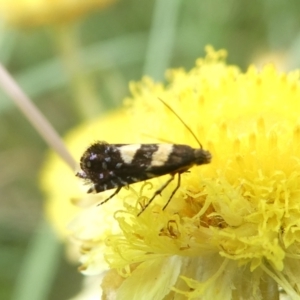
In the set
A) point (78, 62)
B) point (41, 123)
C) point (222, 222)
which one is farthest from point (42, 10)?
point (222, 222)

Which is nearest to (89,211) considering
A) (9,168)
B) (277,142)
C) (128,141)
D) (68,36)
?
(128,141)

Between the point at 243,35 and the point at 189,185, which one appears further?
the point at 243,35

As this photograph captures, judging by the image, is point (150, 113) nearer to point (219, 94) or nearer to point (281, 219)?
point (219, 94)

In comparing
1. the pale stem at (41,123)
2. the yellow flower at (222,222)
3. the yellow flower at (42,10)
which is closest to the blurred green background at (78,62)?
the yellow flower at (42,10)

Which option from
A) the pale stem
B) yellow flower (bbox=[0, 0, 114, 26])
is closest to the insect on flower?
the pale stem

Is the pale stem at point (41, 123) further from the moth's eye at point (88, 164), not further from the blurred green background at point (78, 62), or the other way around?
the blurred green background at point (78, 62)

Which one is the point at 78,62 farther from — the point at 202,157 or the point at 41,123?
the point at 202,157
